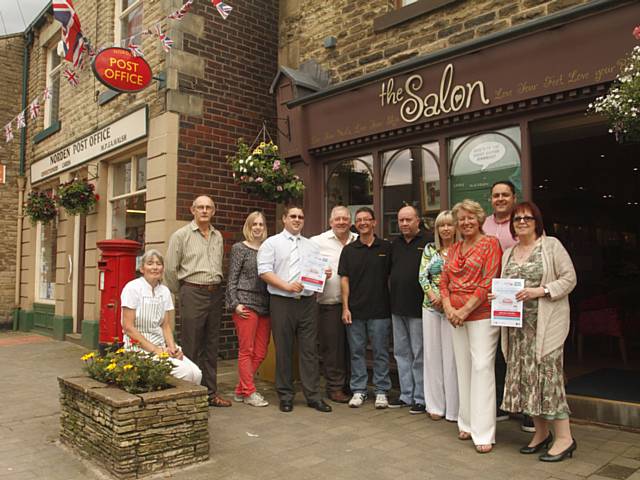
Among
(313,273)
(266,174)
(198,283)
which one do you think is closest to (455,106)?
(313,273)

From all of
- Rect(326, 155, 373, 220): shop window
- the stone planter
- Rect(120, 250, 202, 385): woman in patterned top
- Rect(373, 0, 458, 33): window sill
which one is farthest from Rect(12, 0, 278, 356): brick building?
the stone planter

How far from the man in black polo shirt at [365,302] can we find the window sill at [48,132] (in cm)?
889

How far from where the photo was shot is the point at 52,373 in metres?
7.69

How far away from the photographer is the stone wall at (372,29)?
5.73m

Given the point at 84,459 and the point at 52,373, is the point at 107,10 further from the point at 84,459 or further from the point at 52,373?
the point at 84,459

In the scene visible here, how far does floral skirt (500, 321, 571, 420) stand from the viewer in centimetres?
398

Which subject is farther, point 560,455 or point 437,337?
point 437,337

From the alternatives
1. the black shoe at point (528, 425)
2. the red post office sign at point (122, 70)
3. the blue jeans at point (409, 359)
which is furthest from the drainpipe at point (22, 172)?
the black shoe at point (528, 425)

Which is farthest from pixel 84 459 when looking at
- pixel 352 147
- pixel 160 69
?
pixel 160 69

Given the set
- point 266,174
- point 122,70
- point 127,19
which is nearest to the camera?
point 266,174

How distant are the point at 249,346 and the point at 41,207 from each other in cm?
804

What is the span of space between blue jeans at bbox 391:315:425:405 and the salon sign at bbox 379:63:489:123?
228 centimetres

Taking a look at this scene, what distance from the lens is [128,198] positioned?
9.68 meters

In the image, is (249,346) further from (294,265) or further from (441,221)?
(441,221)
